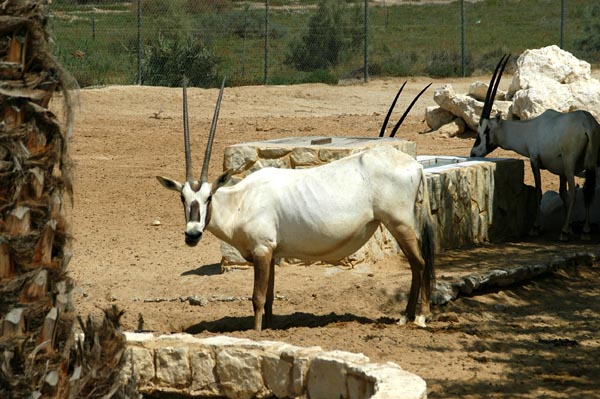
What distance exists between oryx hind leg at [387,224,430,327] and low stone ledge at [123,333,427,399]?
2.38 m

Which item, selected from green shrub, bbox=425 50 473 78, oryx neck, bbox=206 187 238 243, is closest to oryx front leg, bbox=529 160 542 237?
oryx neck, bbox=206 187 238 243

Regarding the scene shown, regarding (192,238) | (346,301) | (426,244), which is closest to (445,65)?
(346,301)

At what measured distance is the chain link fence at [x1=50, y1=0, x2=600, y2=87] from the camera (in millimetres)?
26297

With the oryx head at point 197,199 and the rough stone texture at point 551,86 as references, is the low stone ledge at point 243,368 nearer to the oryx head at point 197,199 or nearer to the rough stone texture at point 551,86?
the oryx head at point 197,199

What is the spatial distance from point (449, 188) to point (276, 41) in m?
25.2

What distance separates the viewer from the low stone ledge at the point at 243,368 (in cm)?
578

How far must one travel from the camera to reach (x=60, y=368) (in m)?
4.69

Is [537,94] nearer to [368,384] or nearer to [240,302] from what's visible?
[240,302]

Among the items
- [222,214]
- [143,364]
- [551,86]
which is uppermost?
[551,86]

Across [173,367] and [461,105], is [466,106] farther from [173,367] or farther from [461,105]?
[173,367]

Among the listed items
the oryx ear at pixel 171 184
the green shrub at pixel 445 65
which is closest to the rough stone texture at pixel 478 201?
the oryx ear at pixel 171 184

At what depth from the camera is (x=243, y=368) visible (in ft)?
20.8

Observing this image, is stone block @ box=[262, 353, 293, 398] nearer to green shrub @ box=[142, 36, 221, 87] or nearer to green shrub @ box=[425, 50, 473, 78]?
green shrub @ box=[142, 36, 221, 87]

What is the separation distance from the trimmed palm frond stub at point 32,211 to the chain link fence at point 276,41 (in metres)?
15.4
